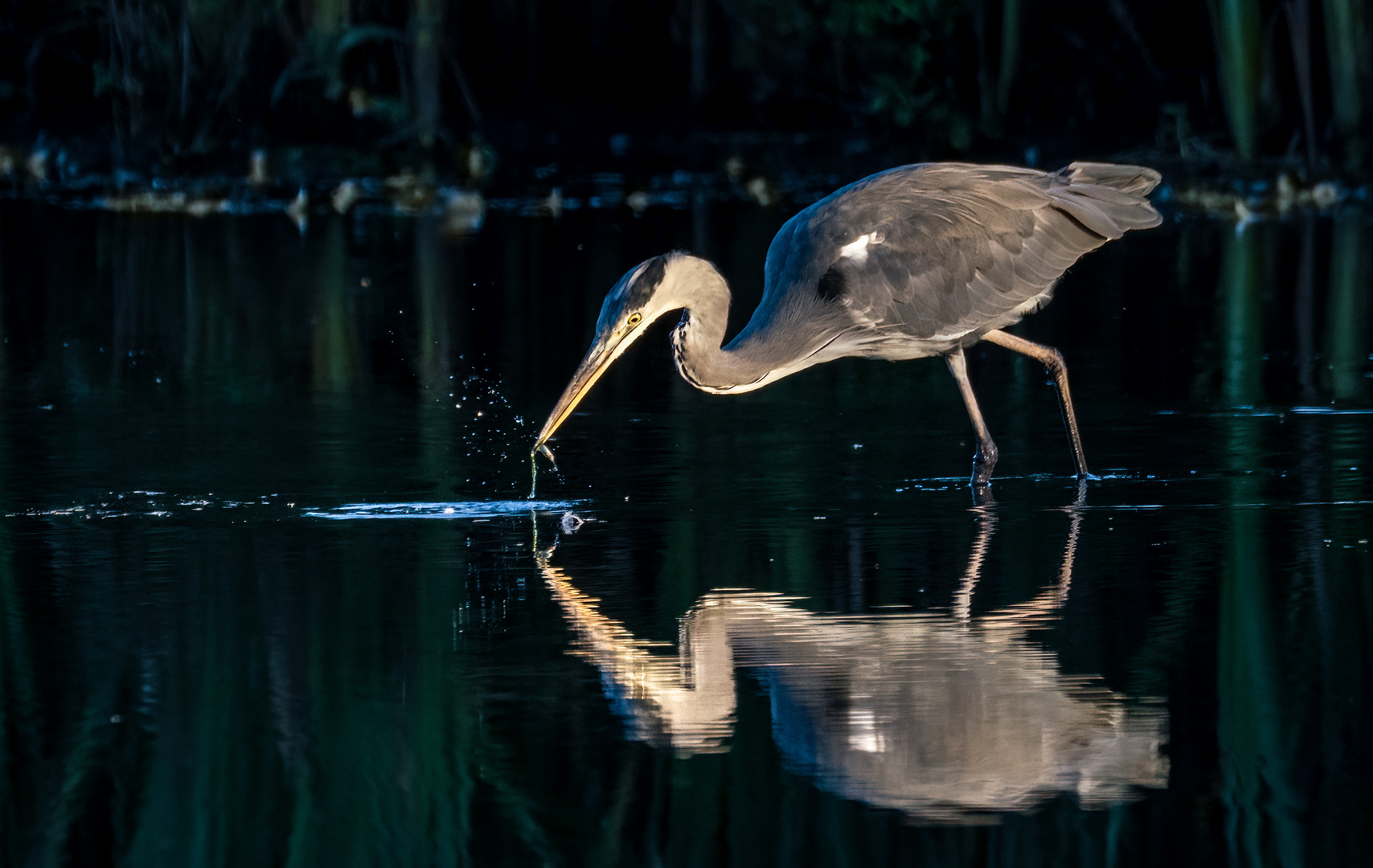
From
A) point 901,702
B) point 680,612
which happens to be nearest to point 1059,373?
point 680,612

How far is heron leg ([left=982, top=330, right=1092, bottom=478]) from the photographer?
997cm

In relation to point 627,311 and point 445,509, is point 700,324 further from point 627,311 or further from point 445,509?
point 445,509

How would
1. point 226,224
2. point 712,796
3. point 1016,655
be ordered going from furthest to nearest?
point 226,224
point 1016,655
point 712,796

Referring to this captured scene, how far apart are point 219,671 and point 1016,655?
222cm

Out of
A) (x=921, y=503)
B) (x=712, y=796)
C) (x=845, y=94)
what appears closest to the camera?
(x=712, y=796)

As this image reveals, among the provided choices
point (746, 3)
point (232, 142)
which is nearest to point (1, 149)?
point (232, 142)

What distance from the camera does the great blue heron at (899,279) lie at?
9211mm

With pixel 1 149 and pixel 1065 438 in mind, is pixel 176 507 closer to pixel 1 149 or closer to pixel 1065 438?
pixel 1065 438

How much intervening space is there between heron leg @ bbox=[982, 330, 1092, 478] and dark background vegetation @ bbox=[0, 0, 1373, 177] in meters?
14.2

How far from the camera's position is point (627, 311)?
8914 mm

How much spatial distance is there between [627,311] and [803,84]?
2617 cm

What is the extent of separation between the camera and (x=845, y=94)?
35.5 m

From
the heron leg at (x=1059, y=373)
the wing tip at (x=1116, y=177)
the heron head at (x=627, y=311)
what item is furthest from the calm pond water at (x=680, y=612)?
the wing tip at (x=1116, y=177)

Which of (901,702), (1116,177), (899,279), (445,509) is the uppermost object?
(1116,177)
